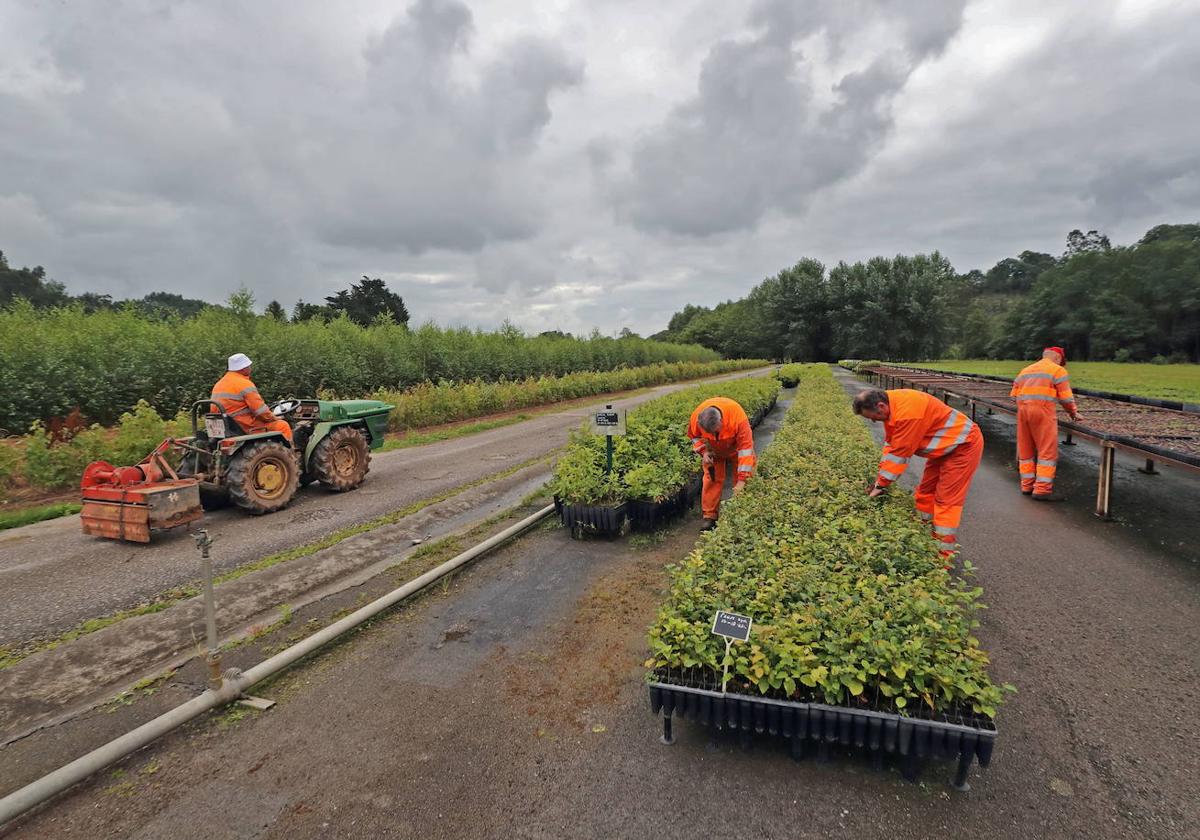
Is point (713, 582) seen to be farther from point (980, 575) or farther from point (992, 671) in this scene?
point (980, 575)

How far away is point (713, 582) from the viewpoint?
11.3 ft

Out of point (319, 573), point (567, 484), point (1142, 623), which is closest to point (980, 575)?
point (1142, 623)

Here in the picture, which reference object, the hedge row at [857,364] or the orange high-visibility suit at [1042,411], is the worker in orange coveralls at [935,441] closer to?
the orange high-visibility suit at [1042,411]

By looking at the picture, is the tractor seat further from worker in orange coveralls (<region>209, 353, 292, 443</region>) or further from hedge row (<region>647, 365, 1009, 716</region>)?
hedge row (<region>647, 365, 1009, 716</region>)

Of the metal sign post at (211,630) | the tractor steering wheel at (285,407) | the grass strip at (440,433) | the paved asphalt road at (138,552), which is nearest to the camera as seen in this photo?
the metal sign post at (211,630)

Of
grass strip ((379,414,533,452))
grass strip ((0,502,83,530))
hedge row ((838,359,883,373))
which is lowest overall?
hedge row ((838,359,883,373))

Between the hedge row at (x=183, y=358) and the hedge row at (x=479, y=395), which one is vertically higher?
the hedge row at (x=183, y=358)

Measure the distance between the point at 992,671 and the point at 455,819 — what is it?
342 centimetres

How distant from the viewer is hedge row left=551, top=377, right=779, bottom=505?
630cm

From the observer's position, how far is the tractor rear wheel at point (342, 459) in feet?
26.0

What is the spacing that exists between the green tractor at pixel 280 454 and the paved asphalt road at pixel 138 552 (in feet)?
0.89

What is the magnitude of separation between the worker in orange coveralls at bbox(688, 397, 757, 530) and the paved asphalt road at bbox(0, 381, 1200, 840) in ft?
6.98

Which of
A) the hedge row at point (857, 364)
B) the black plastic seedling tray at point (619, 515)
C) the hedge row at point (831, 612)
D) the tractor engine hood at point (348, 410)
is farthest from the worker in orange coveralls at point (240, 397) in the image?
the hedge row at point (857, 364)

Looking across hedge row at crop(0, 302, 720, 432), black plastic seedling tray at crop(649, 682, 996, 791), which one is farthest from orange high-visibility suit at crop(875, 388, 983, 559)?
hedge row at crop(0, 302, 720, 432)
